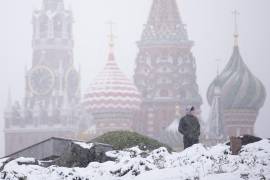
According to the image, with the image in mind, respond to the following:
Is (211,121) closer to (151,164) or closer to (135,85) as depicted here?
(135,85)

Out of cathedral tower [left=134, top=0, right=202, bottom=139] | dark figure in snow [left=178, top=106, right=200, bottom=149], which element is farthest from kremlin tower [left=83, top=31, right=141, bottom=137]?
dark figure in snow [left=178, top=106, right=200, bottom=149]

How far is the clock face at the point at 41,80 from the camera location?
160 m

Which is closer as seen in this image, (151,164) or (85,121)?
(151,164)

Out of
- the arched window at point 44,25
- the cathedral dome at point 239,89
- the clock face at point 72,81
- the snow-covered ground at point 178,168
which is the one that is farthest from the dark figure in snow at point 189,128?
the clock face at point 72,81

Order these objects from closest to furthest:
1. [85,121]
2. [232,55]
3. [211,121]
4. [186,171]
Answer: [186,171] < [211,121] < [232,55] < [85,121]

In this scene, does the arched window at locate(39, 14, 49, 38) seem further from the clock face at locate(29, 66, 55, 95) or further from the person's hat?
the person's hat

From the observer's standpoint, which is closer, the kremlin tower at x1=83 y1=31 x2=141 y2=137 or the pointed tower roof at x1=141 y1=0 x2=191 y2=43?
the kremlin tower at x1=83 y1=31 x2=141 y2=137

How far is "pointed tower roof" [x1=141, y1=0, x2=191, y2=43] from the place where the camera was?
503 feet

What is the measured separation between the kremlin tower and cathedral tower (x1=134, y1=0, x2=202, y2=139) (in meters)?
2.03

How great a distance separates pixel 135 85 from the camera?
154375mm

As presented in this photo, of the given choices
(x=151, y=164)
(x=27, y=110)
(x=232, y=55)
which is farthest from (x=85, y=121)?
(x=151, y=164)

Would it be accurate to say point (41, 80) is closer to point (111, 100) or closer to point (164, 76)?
point (111, 100)

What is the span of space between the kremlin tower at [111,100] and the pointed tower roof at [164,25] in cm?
669

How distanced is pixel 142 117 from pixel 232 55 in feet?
48.2
